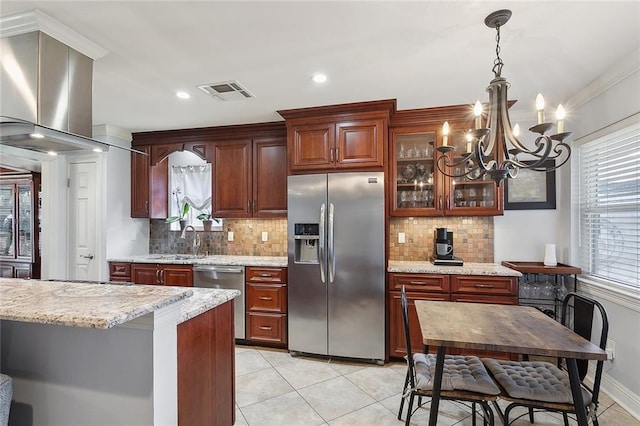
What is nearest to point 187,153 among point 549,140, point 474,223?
point 474,223

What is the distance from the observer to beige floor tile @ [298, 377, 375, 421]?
2.37m

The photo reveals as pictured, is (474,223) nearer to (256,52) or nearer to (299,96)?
(299,96)

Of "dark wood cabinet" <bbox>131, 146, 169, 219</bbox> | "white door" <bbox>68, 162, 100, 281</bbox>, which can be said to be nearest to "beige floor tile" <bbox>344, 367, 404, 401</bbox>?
"dark wood cabinet" <bbox>131, 146, 169, 219</bbox>

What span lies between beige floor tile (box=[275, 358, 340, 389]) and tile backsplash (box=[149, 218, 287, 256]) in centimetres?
133

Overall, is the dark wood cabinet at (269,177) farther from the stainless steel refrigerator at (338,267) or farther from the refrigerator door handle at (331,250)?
the refrigerator door handle at (331,250)

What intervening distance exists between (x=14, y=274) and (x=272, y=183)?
4.27 meters

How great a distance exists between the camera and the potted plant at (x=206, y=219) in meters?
4.19

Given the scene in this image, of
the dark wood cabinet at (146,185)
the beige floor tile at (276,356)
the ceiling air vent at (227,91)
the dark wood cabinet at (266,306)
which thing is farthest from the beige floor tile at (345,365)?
the dark wood cabinet at (146,185)

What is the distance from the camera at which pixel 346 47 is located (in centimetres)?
214

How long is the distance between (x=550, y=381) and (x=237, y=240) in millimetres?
3404

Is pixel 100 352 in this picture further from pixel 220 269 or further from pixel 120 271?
pixel 120 271

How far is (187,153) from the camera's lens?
4426mm

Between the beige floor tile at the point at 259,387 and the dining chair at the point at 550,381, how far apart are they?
1.57m

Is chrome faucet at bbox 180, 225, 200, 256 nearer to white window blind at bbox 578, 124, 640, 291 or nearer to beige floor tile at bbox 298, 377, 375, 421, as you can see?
beige floor tile at bbox 298, 377, 375, 421
